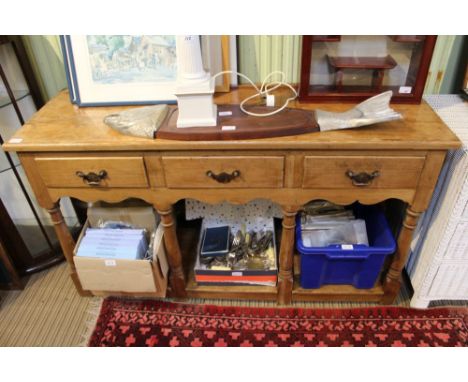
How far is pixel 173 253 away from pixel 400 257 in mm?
847

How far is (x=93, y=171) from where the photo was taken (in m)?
1.15

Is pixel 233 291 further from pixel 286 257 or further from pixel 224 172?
pixel 224 172

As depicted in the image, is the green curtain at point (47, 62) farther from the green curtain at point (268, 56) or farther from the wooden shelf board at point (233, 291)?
the wooden shelf board at point (233, 291)

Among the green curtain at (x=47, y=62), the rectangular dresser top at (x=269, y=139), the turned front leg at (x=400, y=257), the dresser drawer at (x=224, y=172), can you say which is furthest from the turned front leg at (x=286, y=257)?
the green curtain at (x=47, y=62)

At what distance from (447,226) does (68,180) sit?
1255 millimetres

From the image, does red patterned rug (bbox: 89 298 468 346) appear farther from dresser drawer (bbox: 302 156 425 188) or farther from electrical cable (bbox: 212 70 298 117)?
electrical cable (bbox: 212 70 298 117)

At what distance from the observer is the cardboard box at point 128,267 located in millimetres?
1300

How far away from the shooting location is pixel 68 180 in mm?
1178

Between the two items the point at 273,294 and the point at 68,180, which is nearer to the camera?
the point at 68,180

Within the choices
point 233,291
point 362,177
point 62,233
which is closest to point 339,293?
point 233,291
